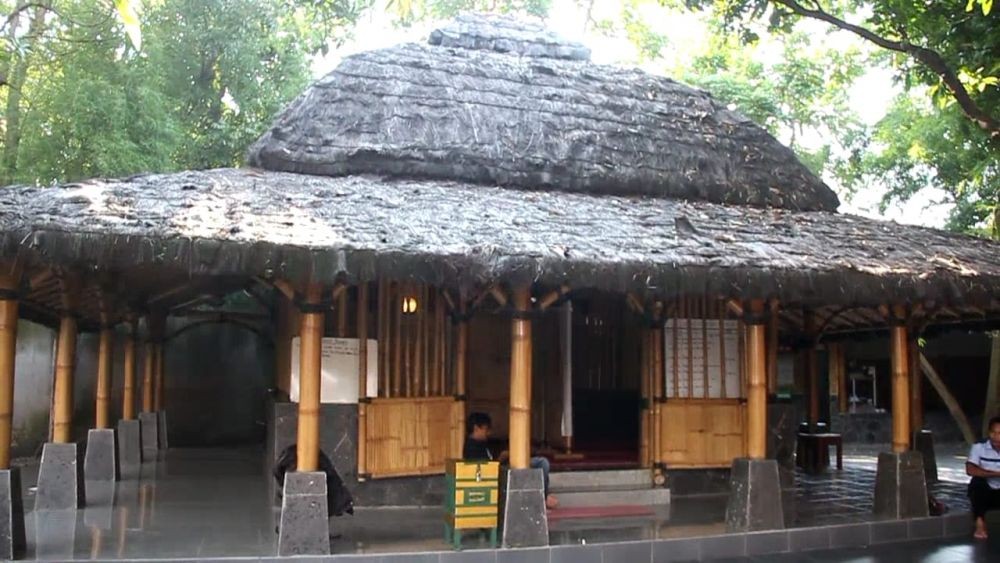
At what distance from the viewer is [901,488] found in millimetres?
7961

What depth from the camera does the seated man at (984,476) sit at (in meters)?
7.66

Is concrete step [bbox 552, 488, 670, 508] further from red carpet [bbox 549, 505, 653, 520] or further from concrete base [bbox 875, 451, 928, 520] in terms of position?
concrete base [bbox 875, 451, 928, 520]

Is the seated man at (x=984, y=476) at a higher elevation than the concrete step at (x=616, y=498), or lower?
higher

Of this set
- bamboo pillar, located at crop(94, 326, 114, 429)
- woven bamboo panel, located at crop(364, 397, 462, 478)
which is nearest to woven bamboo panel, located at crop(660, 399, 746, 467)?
woven bamboo panel, located at crop(364, 397, 462, 478)

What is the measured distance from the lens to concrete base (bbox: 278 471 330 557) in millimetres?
6137

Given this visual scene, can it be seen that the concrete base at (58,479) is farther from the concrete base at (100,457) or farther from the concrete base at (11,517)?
the concrete base at (100,457)

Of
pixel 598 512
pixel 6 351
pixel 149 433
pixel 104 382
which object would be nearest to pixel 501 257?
pixel 598 512

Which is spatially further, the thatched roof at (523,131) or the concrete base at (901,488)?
the thatched roof at (523,131)

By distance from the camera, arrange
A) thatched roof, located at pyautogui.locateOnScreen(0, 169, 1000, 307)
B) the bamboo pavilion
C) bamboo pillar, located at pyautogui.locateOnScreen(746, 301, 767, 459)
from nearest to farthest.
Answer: thatched roof, located at pyautogui.locateOnScreen(0, 169, 1000, 307), the bamboo pavilion, bamboo pillar, located at pyautogui.locateOnScreen(746, 301, 767, 459)

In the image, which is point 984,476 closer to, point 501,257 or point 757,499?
point 757,499

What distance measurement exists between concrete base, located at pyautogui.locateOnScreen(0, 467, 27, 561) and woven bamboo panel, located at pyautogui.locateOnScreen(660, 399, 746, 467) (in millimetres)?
5970

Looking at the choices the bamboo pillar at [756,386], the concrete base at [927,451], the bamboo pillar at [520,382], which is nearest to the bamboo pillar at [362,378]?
the bamboo pillar at [520,382]

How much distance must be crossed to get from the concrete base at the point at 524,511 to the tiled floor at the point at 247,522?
Answer: 0.99 ft

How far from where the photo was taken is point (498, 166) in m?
9.28
